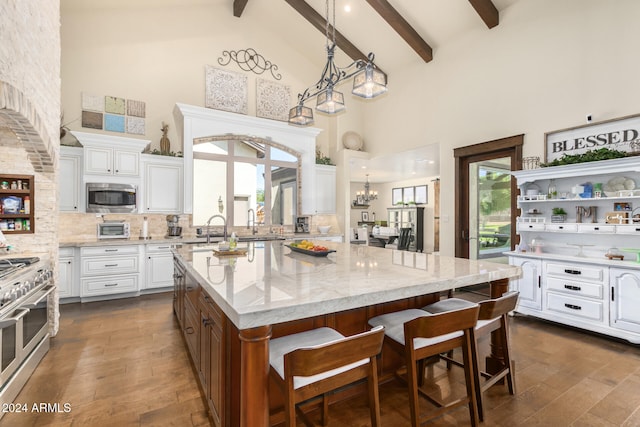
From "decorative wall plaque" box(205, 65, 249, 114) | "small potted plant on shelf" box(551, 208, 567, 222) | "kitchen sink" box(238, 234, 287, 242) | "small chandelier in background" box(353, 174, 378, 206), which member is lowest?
"kitchen sink" box(238, 234, 287, 242)

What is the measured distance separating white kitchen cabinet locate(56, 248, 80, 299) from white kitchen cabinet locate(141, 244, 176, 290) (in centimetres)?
85

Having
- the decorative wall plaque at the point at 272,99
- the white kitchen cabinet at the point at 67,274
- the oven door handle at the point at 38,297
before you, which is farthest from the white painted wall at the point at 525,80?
the white kitchen cabinet at the point at 67,274

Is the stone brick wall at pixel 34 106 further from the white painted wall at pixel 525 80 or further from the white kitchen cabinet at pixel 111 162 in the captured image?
the white painted wall at pixel 525 80

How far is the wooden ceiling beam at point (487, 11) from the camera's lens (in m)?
4.39

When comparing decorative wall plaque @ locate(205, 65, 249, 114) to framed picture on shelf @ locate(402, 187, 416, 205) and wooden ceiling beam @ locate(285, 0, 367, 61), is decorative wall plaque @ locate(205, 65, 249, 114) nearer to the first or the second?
wooden ceiling beam @ locate(285, 0, 367, 61)

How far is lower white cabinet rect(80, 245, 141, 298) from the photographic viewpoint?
14.4ft

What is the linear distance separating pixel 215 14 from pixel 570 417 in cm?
752

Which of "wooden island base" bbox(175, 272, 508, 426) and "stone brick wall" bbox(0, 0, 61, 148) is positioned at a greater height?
"stone brick wall" bbox(0, 0, 61, 148)

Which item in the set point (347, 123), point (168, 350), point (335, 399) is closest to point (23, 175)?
point (168, 350)

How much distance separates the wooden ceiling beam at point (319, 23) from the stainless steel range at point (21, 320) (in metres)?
5.52

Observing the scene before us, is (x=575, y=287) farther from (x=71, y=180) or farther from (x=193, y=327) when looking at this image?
(x=71, y=180)

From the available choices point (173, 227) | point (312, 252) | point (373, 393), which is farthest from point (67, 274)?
point (373, 393)

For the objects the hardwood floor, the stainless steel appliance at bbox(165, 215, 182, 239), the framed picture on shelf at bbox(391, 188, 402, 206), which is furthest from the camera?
the framed picture on shelf at bbox(391, 188, 402, 206)

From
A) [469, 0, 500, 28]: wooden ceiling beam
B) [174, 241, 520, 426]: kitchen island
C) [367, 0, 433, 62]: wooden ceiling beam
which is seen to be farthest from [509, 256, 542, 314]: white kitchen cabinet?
[367, 0, 433, 62]: wooden ceiling beam
